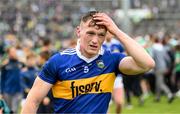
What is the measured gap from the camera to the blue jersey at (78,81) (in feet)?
18.2

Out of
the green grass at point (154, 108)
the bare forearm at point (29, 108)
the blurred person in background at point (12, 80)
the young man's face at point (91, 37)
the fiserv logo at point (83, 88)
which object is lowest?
the green grass at point (154, 108)

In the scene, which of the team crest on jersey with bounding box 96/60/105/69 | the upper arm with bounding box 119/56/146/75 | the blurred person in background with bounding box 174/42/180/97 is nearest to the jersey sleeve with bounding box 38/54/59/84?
the team crest on jersey with bounding box 96/60/105/69

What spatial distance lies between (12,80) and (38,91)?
9.15 meters

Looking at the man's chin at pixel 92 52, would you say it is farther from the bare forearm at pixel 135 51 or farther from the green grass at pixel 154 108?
the green grass at pixel 154 108

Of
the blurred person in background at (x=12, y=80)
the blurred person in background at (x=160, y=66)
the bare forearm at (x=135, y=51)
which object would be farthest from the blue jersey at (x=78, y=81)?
the blurred person in background at (x=160, y=66)

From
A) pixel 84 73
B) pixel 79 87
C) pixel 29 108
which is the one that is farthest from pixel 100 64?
pixel 29 108

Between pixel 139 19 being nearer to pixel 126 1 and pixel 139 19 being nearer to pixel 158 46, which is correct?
pixel 126 1

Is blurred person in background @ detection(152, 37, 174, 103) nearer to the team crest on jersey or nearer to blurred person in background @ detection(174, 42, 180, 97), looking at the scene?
blurred person in background @ detection(174, 42, 180, 97)

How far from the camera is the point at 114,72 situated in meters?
5.72

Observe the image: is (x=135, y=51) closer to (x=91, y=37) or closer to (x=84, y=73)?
(x=91, y=37)

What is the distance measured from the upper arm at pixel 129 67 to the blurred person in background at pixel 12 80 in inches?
344

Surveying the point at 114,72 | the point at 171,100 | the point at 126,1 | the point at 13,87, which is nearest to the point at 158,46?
the point at 171,100

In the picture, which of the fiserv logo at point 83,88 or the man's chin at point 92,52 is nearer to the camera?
the man's chin at point 92,52

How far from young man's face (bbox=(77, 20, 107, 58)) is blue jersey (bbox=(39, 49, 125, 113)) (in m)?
0.15
